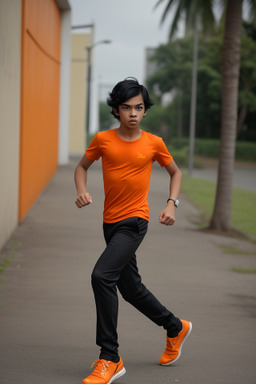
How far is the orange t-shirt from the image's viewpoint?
13.9 ft

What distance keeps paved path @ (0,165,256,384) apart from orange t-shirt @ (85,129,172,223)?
108cm

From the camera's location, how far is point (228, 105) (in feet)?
41.3

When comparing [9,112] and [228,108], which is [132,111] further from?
[228,108]

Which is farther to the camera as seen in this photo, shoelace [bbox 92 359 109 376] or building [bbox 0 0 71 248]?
building [bbox 0 0 71 248]

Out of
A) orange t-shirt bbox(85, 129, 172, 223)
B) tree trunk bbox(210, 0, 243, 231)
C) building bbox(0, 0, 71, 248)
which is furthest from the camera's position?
tree trunk bbox(210, 0, 243, 231)

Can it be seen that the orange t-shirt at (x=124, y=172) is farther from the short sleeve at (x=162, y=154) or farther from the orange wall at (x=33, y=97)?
the orange wall at (x=33, y=97)

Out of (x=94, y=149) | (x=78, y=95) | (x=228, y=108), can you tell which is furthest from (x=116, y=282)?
(x=78, y=95)

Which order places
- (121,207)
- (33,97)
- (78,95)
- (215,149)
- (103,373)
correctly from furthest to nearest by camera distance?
(215,149)
(78,95)
(33,97)
(121,207)
(103,373)

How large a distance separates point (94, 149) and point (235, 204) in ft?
53.3

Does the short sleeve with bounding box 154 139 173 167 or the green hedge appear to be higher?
the short sleeve with bounding box 154 139 173 167

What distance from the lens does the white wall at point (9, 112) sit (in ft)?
29.6

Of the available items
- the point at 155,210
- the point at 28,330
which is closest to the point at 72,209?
the point at 155,210

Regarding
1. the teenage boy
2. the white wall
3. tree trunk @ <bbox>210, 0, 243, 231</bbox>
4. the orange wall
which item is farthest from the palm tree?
the teenage boy

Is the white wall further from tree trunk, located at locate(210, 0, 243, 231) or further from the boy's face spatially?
the boy's face
